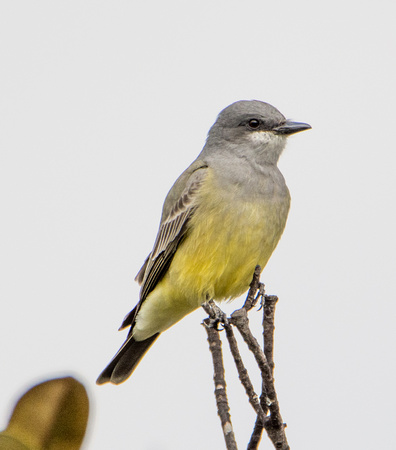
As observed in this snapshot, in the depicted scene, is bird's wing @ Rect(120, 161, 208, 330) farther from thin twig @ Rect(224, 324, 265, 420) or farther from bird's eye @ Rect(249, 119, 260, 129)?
thin twig @ Rect(224, 324, 265, 420)

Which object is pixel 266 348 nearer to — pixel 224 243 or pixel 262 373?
pixel 262 373

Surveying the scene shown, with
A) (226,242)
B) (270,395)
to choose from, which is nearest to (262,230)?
(226,242)

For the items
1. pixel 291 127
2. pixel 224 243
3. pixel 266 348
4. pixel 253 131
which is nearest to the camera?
pixel 266 348

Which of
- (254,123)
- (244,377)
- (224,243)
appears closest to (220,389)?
(244,377)

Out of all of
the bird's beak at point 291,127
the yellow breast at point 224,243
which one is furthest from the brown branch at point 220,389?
the bird's beak at point 291,127

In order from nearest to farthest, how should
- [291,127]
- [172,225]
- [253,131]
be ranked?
[172,225], [291,127], [253,131]

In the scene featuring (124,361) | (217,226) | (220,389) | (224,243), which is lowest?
(220,389)

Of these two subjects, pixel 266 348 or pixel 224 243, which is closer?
pixel 266 348
